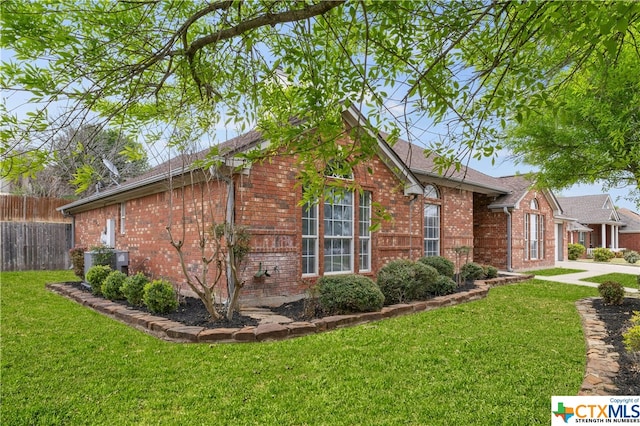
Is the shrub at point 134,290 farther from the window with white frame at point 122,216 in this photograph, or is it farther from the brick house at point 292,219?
the window with white frame at point 122,216

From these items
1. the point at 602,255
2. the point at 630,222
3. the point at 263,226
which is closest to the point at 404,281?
the point at 263,226

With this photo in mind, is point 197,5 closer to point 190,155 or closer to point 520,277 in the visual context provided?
point 190,155

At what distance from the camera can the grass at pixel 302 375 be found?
3494 millimetres

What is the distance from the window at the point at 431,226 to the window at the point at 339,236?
14.2 ft

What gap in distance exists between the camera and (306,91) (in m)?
2.94

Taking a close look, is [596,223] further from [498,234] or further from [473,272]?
[473,272]

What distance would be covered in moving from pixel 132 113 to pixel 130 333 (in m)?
4.05

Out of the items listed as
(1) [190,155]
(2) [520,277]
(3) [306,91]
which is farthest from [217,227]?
(2) [520,277]

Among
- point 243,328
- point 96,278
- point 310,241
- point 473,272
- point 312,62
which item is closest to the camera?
point 312,62

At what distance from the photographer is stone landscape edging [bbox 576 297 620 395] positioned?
3851mm

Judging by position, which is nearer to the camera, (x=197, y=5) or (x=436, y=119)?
(x=436, y=119)

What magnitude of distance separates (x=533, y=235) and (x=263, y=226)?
15.1 metres

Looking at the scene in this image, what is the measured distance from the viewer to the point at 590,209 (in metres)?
35.6

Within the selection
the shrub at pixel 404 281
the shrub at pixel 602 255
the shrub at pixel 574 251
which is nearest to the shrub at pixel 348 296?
the shrub at pixel 404 281
